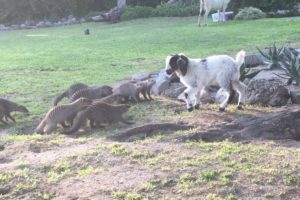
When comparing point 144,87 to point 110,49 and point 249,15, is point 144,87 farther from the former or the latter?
point 249,15

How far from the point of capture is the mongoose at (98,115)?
9.38 meters

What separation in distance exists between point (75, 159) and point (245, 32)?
654 inches

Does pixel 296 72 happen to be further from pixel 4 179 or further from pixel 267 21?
pixel 267 21

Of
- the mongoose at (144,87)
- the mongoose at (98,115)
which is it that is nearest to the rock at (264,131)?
the mongoose at (98,115)

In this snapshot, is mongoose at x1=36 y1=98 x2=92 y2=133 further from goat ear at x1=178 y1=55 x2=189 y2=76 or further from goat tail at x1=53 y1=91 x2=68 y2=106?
goat tail at x1=53 y1=91 x2=68 y2=106

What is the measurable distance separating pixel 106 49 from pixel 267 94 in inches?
441

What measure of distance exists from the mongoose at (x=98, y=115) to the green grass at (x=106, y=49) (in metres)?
2.06

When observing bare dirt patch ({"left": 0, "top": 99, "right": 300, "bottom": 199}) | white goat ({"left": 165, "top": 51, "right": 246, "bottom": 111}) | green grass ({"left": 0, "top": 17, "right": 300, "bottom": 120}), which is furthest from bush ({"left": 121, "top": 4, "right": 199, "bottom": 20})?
bare dirt patch ({"left": 0, "top": 99, "right": 300, "bottom": 199})

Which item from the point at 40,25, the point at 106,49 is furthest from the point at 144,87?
the point at 40,25

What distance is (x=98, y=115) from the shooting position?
9.45 metres

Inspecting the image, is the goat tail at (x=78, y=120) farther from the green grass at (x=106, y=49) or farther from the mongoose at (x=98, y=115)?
the green grass at (x=106, y=49)

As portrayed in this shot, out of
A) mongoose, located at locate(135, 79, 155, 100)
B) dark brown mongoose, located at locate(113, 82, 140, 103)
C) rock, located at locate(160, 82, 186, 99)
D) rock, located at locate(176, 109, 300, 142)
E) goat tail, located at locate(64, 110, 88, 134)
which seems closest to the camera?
rock, located at locate(176, 109, 300, 142)

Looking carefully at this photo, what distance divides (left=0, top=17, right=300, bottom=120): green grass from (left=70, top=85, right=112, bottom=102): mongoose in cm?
74

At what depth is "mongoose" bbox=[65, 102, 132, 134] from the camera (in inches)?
369
